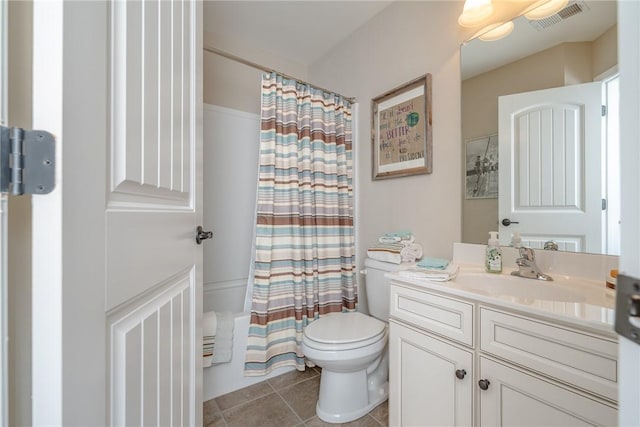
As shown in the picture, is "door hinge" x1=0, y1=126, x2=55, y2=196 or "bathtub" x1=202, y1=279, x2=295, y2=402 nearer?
"door hinge" x1=0, y1=126, x2=55, y2=196

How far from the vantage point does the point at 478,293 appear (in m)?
0.93

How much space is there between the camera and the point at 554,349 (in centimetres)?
75

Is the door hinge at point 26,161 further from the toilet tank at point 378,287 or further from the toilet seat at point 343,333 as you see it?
the toilet tank at point 378,287

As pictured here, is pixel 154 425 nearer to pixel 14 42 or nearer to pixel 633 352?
pixel 14 42

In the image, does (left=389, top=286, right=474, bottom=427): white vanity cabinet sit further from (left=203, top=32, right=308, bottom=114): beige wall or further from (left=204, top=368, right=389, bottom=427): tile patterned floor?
(left=203, top=32, right=308, bottom=114): beige wall

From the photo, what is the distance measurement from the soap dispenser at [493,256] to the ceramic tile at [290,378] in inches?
50.5

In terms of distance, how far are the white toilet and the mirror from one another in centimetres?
60

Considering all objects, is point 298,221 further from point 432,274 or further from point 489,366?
point 489,366

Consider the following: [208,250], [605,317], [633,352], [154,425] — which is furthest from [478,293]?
[208,250]

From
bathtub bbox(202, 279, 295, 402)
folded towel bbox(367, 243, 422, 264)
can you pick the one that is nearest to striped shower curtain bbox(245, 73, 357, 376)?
bathtub bbox(202, 279, 295, 402)

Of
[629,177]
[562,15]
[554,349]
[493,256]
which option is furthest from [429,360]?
[562,15]

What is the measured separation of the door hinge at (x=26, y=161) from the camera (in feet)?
1.07

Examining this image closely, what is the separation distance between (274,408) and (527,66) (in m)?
2.14

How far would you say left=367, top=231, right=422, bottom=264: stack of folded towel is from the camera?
1542 millimetres
